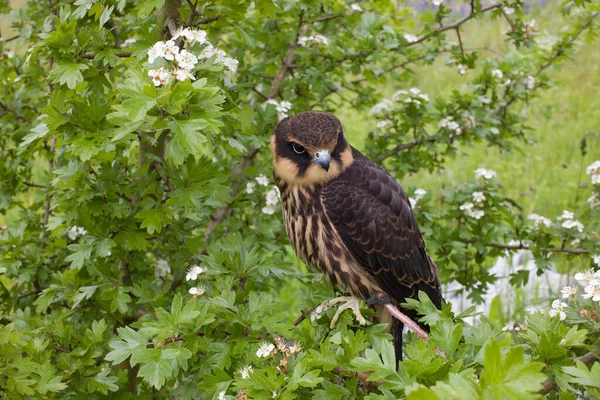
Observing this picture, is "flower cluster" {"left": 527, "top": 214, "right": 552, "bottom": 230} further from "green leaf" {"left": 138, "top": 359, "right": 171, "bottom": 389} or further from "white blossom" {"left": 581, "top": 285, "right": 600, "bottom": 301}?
"green leaf" {"left": 138, "top": 359, "right": 171, "bottom": 389}

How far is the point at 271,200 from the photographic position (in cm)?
279

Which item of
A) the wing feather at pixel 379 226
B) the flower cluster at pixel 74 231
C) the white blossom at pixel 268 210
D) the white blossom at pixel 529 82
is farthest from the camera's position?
the white blossom at pixel 529 82

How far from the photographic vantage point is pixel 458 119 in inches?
131

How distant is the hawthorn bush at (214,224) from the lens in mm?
1517

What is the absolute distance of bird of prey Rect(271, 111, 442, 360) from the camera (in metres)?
2.40

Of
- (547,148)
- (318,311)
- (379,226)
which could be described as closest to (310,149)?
(379,226)

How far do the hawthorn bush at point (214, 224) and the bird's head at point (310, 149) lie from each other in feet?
0.59

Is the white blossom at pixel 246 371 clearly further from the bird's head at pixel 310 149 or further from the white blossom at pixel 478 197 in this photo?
the white blossom at pixel 478 197

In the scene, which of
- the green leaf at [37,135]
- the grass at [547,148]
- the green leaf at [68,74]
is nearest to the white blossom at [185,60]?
the green leaf at [68,74]

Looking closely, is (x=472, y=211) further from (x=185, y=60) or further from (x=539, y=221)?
(x=185, y=60)

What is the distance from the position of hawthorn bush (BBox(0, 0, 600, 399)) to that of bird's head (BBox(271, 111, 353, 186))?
0.18 meters

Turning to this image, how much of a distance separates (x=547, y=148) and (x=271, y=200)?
4812 millimetres

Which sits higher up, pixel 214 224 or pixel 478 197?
pixel 478 197

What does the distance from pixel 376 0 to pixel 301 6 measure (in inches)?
19.9
